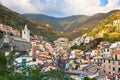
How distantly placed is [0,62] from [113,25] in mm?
125956

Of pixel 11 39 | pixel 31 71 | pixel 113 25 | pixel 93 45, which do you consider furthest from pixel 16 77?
pixel 113 25

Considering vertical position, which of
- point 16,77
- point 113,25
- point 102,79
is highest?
A: point 113,25

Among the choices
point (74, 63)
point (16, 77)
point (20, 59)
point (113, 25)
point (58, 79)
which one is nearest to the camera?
point (16, 77)

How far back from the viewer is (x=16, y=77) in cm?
1964

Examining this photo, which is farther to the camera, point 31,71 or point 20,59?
point 20,59

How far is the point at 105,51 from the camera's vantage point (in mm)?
77375

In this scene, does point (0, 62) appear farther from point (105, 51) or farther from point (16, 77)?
point (105, 51)

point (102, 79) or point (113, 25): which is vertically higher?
point (113, 25)

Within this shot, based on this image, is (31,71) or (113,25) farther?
(113,25)

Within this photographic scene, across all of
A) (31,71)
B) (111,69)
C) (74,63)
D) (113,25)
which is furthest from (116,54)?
(113,25)

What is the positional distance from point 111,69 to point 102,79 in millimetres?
17892

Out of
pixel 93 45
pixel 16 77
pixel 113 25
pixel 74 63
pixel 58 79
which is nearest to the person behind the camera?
pixel 16 77

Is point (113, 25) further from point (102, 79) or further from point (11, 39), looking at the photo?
point (102, 79)

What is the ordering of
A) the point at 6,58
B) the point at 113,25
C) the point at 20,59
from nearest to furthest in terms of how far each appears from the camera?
1. the point at 6,58
2. the point at 20,59
3. the point at 113,25
